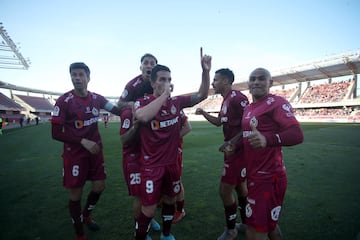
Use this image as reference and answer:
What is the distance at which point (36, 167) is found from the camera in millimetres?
7012

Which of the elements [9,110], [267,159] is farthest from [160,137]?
[9,110]

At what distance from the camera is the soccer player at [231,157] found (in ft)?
9.55

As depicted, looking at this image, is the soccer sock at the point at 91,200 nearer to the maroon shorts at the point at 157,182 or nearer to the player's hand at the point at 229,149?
the maroon shorts at the point at 157,182

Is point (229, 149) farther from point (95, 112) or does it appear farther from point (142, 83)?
point (95, 112)

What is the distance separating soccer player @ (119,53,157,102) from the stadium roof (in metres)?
43.9

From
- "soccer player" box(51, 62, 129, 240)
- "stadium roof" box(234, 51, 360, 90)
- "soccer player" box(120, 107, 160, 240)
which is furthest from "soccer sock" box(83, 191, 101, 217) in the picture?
"stadium roof" box(234, 51, 360, 90)

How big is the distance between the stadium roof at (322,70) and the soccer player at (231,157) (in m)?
43.2

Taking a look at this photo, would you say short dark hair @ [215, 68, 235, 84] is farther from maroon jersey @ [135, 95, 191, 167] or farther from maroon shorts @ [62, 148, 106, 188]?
maroon shorts @ [62, 148, 106, 188]

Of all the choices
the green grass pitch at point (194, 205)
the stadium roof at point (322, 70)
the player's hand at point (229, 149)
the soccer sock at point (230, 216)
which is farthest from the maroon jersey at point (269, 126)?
the stadium roof at point (322, 70)

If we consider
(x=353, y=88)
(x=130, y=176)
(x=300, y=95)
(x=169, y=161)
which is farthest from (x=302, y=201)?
(x=300, y=95)

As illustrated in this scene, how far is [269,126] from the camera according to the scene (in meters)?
2.20

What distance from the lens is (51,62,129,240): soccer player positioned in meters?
2.80

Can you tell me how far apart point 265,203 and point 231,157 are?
0.96 metres

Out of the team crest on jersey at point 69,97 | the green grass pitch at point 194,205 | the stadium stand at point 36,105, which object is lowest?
the green grass pitch at point 194,205
